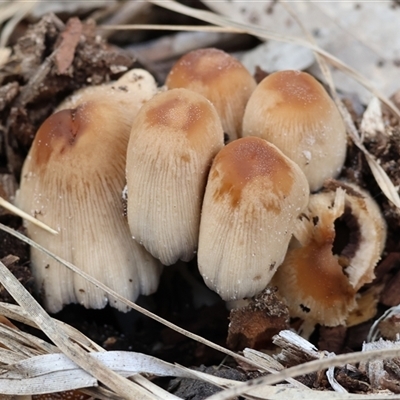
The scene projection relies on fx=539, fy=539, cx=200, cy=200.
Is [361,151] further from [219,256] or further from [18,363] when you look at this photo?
[18,363]

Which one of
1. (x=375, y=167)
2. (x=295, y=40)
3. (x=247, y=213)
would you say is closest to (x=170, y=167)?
(x=247, y=213)

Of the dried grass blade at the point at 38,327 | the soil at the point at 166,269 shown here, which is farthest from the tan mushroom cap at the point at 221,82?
the dried grass blade at the point at 38,327

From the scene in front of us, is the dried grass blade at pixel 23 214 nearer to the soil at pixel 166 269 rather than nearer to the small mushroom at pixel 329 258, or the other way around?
the soil at pixel 166 269

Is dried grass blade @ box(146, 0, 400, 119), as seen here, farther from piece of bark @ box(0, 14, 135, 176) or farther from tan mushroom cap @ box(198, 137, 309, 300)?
tan mushroom cap @ box(198, 137, 309, 300)

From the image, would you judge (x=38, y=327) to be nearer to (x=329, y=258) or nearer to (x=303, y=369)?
(x=303, y=369)

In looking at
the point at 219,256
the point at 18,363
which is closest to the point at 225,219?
the point at 219,256
